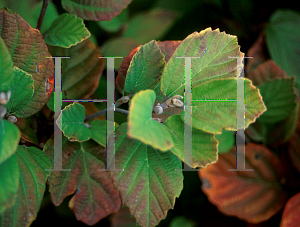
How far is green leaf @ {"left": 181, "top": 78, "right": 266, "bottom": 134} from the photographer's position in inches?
13.0

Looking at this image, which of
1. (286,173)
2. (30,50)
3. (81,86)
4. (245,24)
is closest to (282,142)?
(286,173)

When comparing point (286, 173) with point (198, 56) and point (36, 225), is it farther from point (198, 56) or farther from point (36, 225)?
point (36, 225)

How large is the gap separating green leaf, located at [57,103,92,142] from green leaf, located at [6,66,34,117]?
6cm

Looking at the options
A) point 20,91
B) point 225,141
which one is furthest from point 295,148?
point 20,91

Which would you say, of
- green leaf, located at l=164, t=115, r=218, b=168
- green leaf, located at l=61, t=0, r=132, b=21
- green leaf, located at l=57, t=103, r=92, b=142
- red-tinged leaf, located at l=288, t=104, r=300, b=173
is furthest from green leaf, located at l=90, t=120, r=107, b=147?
red-tinged leaf, located at l=288, t=104, r=300, b=173

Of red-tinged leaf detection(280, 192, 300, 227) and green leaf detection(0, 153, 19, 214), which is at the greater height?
green leaf detection(0, 153, 19, 214)

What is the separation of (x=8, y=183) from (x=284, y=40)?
0.87 m

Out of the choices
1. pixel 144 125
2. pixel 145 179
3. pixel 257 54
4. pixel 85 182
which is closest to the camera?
pixel 144 125

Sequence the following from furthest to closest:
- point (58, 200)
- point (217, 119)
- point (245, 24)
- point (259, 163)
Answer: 1. point (245, 24)
2. point (259, 163)
3. point (58, 200)
4. point (217, 119)

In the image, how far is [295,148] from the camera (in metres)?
0.69

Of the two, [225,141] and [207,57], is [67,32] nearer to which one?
[207,57]

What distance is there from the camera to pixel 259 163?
2.19 feet

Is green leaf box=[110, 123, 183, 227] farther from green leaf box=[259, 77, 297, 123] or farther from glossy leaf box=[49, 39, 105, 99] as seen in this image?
green leaf box=[259, 77, 297, 123]

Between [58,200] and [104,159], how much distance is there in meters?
0.11
